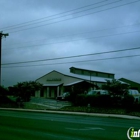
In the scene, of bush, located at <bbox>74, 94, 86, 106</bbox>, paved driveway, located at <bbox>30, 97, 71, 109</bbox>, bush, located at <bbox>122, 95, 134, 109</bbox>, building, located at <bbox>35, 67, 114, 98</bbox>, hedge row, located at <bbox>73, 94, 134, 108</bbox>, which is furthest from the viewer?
building, located at <bbox>35, 67, 114, 98</bbox>

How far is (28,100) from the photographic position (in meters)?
46.9

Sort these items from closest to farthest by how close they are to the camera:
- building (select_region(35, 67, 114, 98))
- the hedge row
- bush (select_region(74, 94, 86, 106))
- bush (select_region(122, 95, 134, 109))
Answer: bush (select_region(122, 95, 134, 109)), the hedge row, bush (select_region(74, 94, 86, 106)), building (select_region(35, 67, 114, 98))

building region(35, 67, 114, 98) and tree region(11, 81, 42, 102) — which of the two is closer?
tree region(11, 81, 42, 102)

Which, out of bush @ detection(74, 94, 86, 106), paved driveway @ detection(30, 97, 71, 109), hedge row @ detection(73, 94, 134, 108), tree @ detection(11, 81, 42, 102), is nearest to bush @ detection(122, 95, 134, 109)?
hedge row @ detection(73, 94, 134, 108)

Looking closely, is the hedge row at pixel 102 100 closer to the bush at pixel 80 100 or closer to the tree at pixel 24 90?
the bush at pixel 80 100

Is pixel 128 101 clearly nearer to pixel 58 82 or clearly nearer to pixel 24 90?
pixel 24 90

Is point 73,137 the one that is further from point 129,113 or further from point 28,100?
point 28,100

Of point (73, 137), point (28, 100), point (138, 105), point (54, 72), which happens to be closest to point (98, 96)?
point (138, 105)

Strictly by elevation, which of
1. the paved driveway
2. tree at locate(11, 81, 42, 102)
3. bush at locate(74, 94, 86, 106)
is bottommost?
the paved driveway

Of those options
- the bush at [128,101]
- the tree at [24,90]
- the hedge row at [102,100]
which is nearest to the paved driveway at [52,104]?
the tree at [24,90]

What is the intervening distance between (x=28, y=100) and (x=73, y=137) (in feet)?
114

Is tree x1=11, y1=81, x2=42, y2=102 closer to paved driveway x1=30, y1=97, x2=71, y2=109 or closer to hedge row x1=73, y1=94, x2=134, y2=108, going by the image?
paved driveway x1=30, y1=97, x2=71, y2=109

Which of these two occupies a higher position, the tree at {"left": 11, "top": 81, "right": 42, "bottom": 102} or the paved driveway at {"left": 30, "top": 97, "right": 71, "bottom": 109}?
the tree at {"left": 11, "top": 81, "right": 42, "bottom": 102}

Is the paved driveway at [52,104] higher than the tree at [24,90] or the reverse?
the reverse
